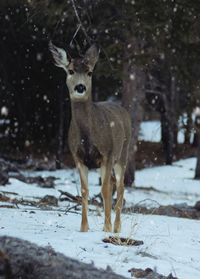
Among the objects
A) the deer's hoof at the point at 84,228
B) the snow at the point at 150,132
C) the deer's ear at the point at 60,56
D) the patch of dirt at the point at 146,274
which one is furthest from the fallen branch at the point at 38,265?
the snow at the point at 150,132

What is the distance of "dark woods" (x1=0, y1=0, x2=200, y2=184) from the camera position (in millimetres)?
14180

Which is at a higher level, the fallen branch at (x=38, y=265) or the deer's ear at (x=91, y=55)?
the deer's ear at (x=91, y=55)

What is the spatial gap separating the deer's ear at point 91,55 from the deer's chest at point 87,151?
0.99m

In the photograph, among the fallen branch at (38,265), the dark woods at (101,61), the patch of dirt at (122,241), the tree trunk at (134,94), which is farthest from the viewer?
the tree trunk at (134,94)

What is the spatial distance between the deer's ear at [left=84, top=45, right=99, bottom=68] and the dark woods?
56 cm

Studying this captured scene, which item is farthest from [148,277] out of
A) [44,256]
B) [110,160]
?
[110,160]

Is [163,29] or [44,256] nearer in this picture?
[44,256]

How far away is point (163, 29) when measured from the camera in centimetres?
1505

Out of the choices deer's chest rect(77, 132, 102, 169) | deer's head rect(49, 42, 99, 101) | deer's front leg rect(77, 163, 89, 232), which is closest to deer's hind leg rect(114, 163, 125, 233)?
deer's front leg rect(77, 163, 89, 232)

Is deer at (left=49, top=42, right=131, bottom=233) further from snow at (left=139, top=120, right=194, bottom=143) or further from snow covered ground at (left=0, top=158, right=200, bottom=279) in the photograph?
snow at (left=139, top=120, right=194, bottom=143)

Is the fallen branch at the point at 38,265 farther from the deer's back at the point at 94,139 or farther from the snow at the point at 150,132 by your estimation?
the snow at the point at 150,132

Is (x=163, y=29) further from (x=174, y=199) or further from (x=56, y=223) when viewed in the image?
(x=56, y=223)

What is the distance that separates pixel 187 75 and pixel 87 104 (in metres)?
10.8

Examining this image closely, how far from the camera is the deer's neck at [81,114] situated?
846 centimetres
